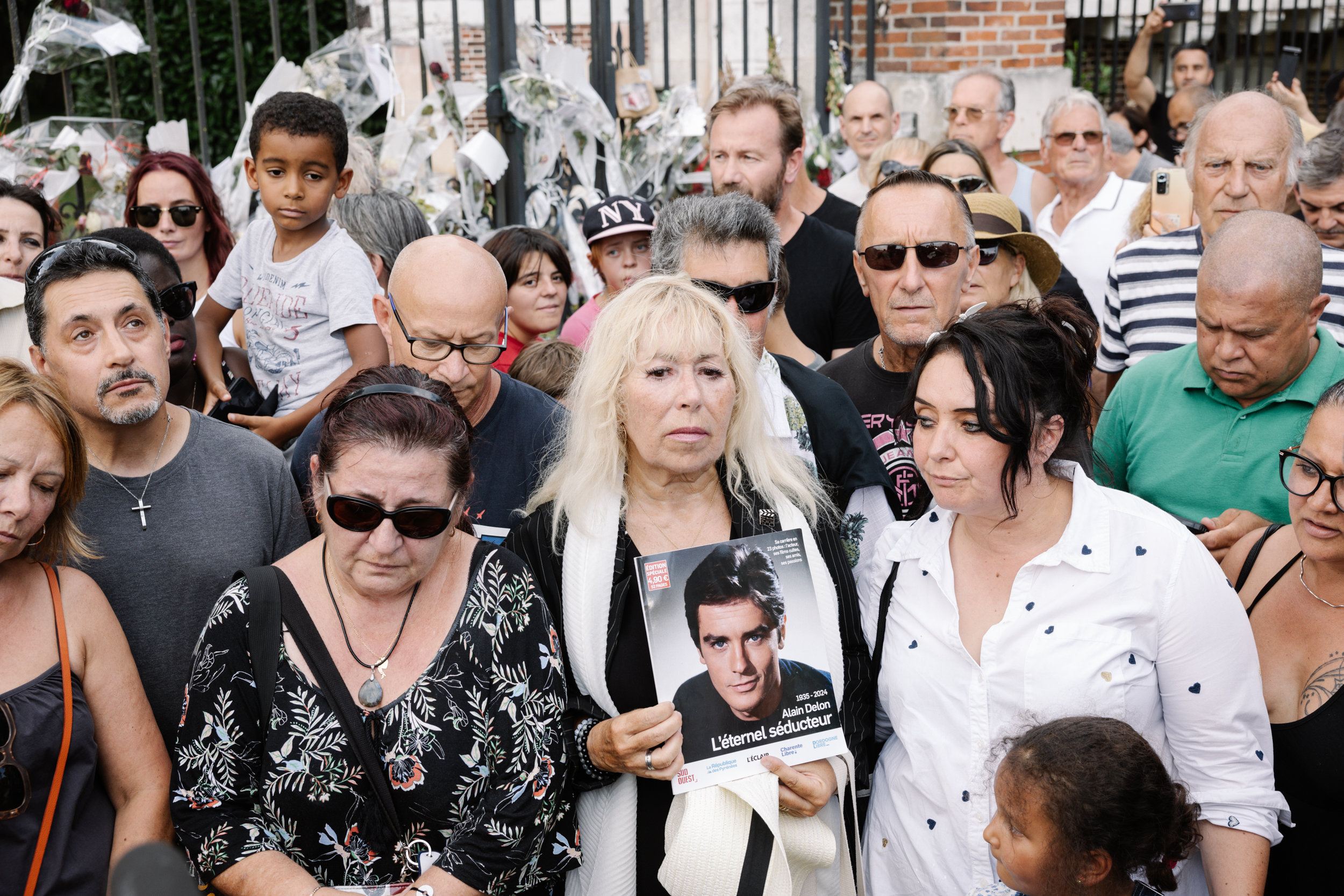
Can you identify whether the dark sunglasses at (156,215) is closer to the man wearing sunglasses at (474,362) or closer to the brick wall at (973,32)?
the man wearing sunglasses at (474,362)

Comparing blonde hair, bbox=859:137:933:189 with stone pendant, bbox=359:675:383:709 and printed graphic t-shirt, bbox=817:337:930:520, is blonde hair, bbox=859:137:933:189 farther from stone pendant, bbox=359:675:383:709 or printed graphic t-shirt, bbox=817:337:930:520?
stone pendant, bbox=359:675:383:709

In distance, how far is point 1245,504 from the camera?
2.85m

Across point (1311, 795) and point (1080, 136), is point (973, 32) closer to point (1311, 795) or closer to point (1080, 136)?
point (1080, 136)

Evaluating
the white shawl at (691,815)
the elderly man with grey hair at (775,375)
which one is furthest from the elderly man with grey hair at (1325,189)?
the white shawl at (691,815)

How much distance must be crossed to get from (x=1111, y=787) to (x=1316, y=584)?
747 millimetres

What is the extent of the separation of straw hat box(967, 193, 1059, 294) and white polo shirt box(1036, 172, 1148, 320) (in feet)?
5.20

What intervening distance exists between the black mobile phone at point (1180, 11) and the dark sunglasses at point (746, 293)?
21.7 ft

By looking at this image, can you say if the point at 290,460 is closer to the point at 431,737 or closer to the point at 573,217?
the point at 431,737

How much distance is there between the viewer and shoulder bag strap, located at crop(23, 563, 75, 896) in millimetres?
2082

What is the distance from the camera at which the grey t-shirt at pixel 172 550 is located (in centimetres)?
255

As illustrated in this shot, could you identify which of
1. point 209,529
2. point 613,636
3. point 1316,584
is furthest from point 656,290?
point 1316,584

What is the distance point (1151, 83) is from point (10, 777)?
9.12m

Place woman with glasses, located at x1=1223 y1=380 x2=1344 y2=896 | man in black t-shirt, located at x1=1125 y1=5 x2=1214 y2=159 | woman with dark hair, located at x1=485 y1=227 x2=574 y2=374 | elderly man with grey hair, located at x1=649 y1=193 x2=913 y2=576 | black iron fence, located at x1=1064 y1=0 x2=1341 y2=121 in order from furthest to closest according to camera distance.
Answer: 1. black iron fence, located at x1=1064 y1=0 x2=1341 y2=121
2. man in black t-shirt, located at x1=1125 y1=5 x2=1214 y2=159
3. woman with dark hair, located at x1=485 y1=227 x2=574 y2=374
4. elderly man with grey hair, located at x1=649 y1=193 x2=913 y2=576
5. woman with glasses, located at x1=1223 y1=380 x2=1344 y2=896

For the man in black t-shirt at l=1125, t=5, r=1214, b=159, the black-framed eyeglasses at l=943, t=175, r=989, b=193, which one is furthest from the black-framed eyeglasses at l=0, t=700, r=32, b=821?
the man in black t-shirt at l=1125, t=5, r=1214, b=159
